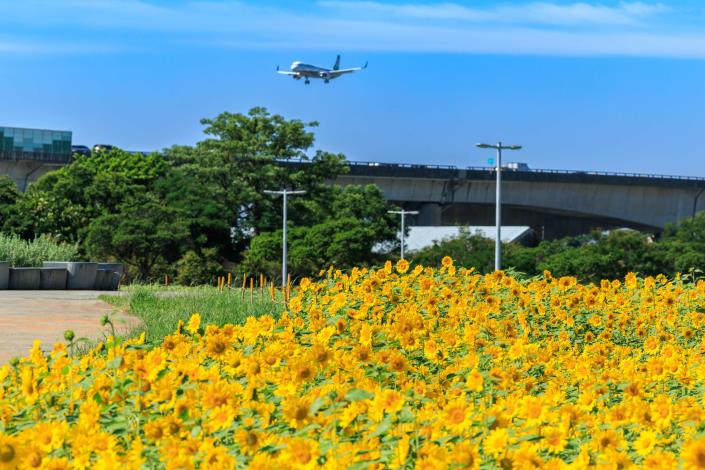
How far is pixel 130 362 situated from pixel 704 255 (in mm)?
53952

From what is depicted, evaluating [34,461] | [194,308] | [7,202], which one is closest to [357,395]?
[34,461]

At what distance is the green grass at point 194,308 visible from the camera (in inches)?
479

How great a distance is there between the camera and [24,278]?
22234 millimetres

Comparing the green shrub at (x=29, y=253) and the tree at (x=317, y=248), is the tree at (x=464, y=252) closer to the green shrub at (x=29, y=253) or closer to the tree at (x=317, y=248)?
the tree at (x=317, y=248)

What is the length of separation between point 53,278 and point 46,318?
7842 mm

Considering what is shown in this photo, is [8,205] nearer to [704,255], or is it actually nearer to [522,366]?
[704,255]

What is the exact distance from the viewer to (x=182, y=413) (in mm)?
4543

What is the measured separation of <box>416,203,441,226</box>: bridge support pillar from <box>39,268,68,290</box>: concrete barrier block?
55.8 m

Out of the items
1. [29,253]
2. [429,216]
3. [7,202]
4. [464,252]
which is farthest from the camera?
[429,216]

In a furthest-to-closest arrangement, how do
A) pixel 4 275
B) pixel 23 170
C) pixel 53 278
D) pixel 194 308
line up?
pixel 23 170
pixel 53 278
pixel 4 275
pixel 194 308

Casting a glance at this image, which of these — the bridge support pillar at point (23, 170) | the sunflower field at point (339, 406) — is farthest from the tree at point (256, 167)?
the sunflower field at point (339, 406)

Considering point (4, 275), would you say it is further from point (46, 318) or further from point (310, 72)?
point (310, 72)

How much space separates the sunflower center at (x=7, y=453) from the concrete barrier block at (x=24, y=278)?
1872cm

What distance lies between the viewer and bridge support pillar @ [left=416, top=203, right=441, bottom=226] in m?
77.7
